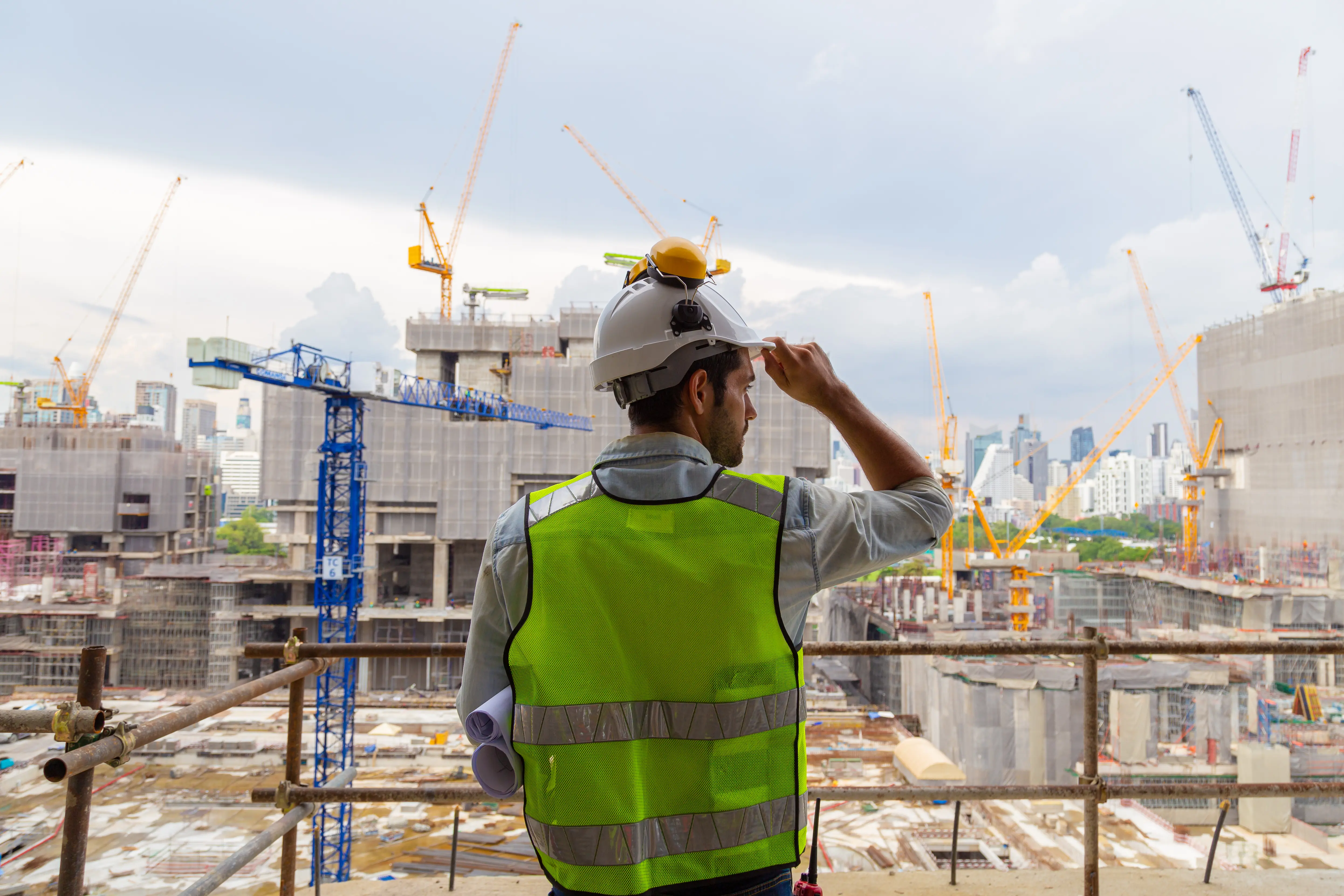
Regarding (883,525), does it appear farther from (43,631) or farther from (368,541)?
(43,631)

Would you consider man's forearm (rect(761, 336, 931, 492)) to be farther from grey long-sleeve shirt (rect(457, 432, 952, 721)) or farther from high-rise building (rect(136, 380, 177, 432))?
high-rise building (rect(136, 380, 177, 432))

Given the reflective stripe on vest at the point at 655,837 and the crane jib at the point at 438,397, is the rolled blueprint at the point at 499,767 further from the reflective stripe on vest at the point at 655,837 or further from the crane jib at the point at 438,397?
the crane jib at the point at 438,397

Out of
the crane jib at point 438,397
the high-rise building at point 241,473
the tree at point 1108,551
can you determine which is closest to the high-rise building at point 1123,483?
the tree at point 1108,551

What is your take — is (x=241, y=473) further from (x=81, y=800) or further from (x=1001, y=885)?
(x=81, y=800)

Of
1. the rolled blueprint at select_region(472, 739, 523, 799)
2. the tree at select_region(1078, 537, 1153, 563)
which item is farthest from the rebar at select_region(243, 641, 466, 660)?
the tree at select_region(1078, 537, 1153, 563)

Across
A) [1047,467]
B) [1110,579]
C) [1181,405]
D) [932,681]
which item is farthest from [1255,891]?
[1047,467]

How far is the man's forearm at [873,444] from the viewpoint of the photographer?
3.58ft

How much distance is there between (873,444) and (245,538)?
6319cm

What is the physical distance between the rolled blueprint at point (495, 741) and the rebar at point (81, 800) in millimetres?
915

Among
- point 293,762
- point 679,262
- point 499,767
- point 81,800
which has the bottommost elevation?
point 293,762

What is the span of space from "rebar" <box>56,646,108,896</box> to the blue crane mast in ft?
60.7

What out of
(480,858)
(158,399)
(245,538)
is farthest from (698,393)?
(158,399)

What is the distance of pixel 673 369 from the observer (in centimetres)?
104

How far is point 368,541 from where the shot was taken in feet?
112
